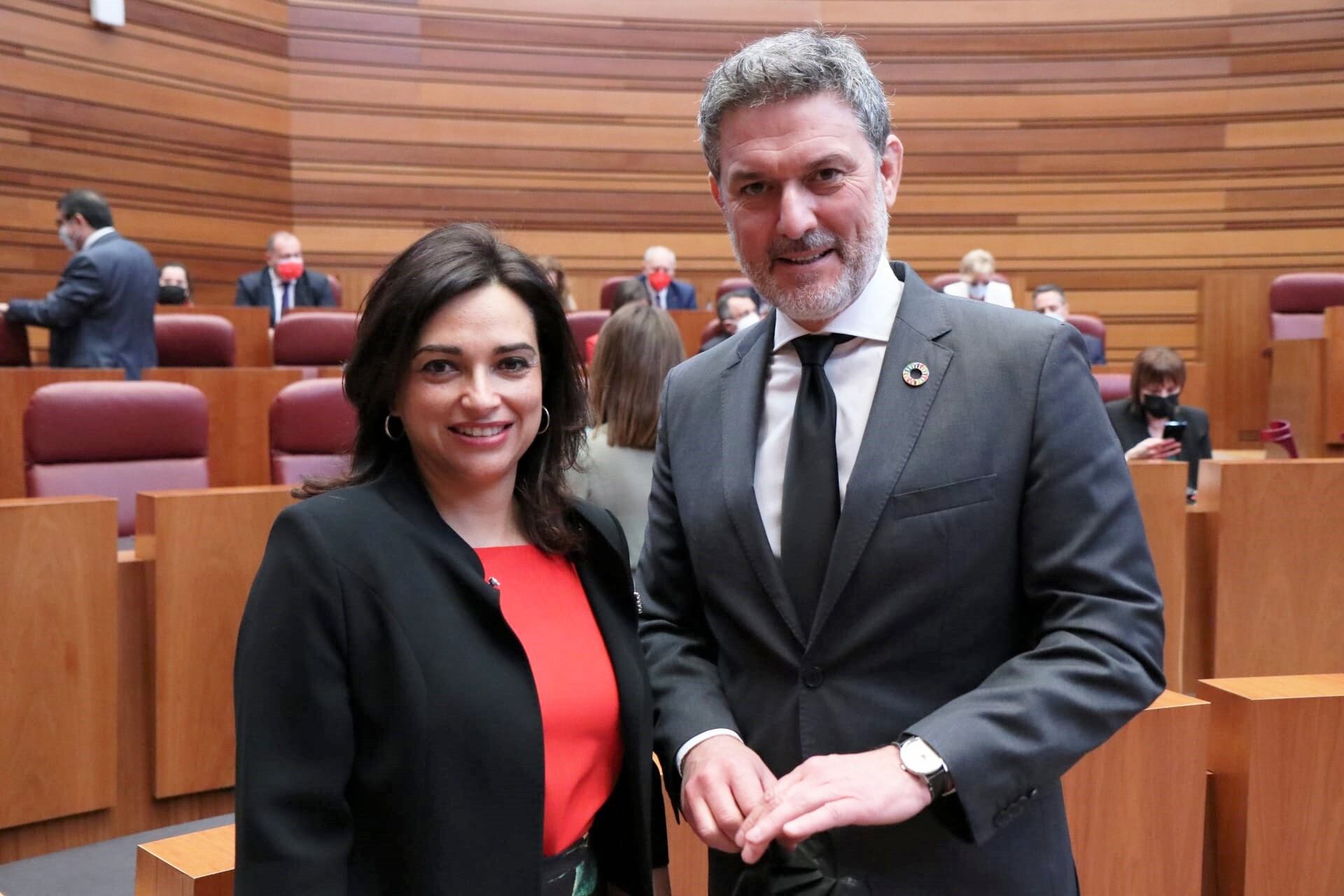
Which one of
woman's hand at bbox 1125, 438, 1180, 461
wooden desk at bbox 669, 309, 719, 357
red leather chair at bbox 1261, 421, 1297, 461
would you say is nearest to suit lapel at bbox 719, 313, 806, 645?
woman's hand at bbox 1125, 438, 1180, 461

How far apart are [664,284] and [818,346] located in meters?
4.31

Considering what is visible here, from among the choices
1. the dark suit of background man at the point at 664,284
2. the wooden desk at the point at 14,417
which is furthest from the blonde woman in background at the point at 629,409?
the dark suit of background man at the point at 664,284

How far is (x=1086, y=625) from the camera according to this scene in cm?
80

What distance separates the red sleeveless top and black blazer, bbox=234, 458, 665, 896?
4cm

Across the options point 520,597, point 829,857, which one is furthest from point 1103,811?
point 520,597

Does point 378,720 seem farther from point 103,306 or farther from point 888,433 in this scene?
point 103,306

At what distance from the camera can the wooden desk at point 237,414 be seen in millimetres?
3176

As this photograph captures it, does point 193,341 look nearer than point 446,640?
No

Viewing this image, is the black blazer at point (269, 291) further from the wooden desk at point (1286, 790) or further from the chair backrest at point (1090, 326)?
the wooden desk at point (1286, 790)

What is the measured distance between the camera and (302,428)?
2.72m

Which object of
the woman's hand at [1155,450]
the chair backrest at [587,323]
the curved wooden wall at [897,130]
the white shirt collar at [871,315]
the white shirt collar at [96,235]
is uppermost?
the curved wooden wall at [897,130]

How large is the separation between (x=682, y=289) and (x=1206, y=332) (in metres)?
2.39

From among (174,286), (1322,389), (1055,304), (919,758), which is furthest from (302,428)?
(1322,389)

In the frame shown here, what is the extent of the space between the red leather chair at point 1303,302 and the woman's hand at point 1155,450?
9.46ft
